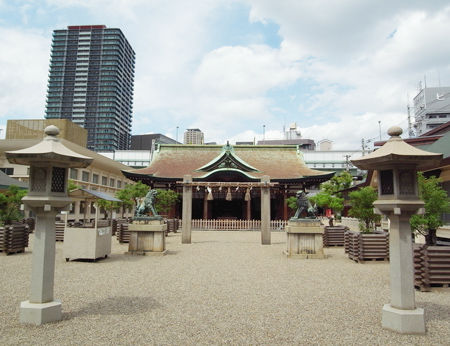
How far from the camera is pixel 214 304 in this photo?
6.74m

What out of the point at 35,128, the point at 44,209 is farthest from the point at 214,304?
the point at 35,128

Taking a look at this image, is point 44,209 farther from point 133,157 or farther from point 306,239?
point 133,157

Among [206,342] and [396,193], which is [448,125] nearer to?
[396,193]

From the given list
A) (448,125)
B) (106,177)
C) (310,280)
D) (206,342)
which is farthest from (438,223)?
(106,177)

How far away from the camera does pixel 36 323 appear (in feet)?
17.8

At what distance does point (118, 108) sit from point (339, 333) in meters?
130

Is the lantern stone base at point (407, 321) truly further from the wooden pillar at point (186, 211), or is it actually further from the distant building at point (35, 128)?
the distant building at point (35, 128)

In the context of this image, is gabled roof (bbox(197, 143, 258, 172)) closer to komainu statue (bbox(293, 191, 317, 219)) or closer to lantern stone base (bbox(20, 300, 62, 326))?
komainu statue (bbox(293, 191, 317, 219))

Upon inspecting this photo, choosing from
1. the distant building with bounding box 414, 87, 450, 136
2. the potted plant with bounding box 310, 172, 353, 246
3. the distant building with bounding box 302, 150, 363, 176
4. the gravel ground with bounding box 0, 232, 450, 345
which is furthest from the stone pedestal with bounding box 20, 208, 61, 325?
the distant building with bounding box 414, 87, 450, 136

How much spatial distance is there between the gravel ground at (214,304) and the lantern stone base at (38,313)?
132 mm

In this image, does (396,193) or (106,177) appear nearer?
(396,193)

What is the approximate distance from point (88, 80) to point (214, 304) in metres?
131

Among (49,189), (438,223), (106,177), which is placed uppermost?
(106,177)

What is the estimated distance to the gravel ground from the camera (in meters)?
5.07
